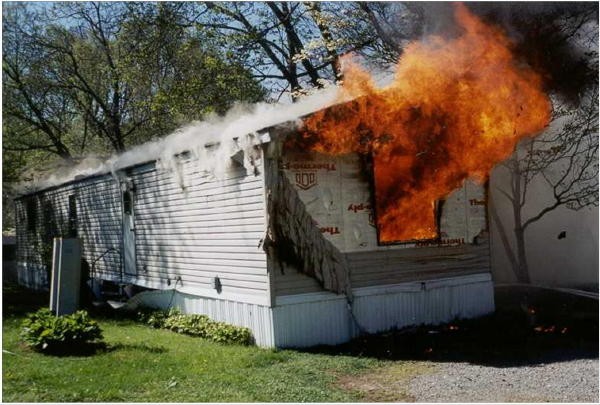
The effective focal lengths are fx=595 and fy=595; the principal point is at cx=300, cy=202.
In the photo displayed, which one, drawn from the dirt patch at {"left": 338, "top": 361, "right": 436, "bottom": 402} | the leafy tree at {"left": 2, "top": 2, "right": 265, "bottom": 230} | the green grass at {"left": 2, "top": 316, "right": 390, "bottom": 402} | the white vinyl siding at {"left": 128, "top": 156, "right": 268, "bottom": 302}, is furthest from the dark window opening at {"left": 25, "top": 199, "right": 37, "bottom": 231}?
the dirt patch at {"left": 338, "top": 361, "right": 436, "bottom": 402}

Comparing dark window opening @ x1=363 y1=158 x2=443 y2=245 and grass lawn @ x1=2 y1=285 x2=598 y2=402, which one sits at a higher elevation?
dark window opening @ x1=363 y1=158 x2=443 y2=245

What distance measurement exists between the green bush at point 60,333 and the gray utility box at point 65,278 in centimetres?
65

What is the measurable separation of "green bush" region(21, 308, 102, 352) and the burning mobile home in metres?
2.50

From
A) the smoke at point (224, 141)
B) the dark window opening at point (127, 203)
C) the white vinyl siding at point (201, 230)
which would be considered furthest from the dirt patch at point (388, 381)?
the dark window opening at point (127, 203)

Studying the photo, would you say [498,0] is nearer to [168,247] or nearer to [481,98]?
[481,98]

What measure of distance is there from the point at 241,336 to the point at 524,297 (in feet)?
24.0

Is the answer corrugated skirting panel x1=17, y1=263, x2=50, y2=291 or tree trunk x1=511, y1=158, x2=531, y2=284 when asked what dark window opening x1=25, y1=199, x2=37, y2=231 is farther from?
tree trunk x1=511, y1=158, x2=531, y2=284

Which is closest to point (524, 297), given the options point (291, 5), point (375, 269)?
point (375, 269)

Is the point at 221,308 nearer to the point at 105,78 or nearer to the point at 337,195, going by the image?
the point at 337,195

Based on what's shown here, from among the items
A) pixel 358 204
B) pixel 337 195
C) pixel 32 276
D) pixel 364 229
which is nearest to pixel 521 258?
pixel 364 229

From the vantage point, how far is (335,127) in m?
9.59

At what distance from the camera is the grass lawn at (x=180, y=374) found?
678 cm

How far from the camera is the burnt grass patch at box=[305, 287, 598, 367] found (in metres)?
8.89

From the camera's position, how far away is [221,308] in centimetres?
1084
